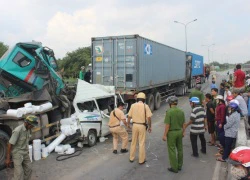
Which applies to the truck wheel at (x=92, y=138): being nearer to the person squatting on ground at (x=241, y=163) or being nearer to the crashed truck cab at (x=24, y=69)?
the crashed truck cab at (x=24, y=69)

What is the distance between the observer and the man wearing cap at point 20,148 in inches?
208

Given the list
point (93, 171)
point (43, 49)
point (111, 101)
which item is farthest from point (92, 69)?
point (93, 171)

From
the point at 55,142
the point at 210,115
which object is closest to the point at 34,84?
the point at 55,142

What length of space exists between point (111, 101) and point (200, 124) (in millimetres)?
3697

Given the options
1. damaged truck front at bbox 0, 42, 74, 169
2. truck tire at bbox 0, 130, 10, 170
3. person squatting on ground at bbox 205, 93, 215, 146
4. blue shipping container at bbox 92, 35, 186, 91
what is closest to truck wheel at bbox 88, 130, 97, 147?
damaged truck front at bbox 0, 42, 74, 169

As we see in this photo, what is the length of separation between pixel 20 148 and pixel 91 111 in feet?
12.5

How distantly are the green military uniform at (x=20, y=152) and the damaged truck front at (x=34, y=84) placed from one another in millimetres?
2116

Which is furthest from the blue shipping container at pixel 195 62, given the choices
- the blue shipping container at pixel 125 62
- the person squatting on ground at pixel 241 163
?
the person squatting on ground at pixel 241 163

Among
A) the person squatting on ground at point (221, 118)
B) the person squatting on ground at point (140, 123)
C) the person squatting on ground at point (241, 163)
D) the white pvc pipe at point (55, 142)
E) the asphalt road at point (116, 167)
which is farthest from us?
the white pvc pipe at point (55, 142)

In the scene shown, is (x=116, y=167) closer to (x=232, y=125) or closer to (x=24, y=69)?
(x=232, y=125)

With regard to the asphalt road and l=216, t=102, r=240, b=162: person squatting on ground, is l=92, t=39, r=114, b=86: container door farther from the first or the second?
l=216, t=102, r=240, b=162: person squatting on ground

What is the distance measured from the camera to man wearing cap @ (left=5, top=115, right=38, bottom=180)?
527 cm

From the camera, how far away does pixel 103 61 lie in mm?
13477

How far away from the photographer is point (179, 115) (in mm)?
6328
